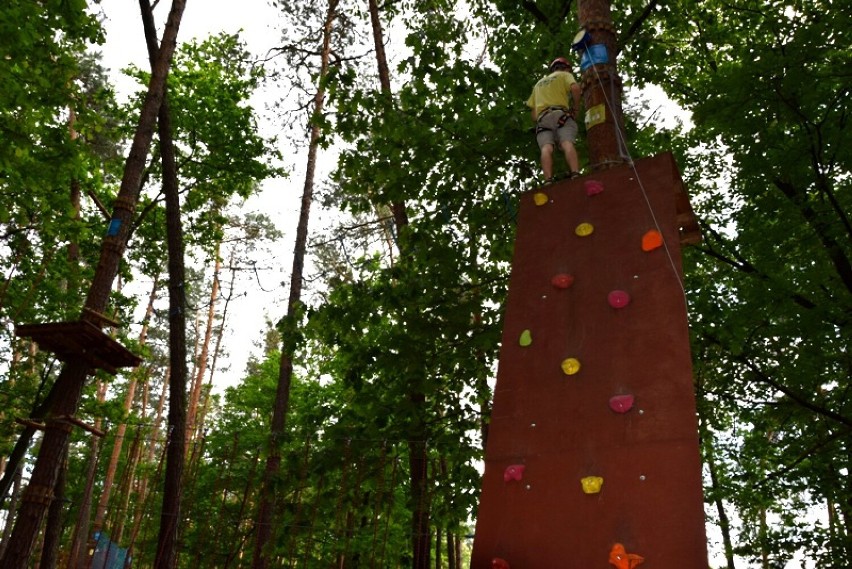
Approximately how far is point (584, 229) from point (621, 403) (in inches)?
40.9

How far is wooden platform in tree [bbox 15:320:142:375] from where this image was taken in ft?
14.5

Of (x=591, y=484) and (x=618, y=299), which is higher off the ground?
(x=618, y=299)

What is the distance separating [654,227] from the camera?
312 centimetres

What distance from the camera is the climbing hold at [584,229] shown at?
132 inches

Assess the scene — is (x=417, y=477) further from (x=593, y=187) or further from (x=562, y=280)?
(x=593, y=187)

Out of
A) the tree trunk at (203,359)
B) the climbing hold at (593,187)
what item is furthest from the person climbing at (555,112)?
the tree trunk at (203,359)

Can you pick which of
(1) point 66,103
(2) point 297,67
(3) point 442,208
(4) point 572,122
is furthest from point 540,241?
(2) point 297,67

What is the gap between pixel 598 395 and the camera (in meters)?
2.82

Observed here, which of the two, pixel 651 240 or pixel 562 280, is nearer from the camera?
pixel 651 240

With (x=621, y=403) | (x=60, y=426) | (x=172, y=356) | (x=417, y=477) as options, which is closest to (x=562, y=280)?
(x=621, y=403)

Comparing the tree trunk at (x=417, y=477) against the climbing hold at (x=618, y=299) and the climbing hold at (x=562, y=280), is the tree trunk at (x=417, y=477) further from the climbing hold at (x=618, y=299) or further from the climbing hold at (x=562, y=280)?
the climbing hold at (x=618, y=299)

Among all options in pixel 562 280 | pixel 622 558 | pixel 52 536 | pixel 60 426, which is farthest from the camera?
pixel 52 536

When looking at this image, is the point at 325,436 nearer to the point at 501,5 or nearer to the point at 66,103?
the point at 66,103

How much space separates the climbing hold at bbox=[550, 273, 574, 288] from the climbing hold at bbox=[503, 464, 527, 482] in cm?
95
